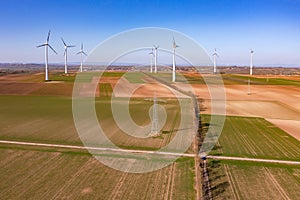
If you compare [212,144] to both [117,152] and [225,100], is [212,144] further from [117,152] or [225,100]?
[225,100]

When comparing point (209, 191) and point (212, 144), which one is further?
point (212, 144)

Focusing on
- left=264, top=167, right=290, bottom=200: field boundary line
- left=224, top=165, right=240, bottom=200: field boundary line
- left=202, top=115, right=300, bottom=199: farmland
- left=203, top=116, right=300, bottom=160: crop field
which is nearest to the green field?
left=202, top=115, right=300, bottom=199: farmland

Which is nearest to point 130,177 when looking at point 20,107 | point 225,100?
point 20,107

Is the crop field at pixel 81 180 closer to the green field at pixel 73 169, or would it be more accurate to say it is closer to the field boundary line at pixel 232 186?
the green field at pixel 73 169

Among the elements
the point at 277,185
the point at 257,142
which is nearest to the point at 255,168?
the point at 277,185

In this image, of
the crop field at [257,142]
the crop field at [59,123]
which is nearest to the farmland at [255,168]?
the crop field at [257,142]

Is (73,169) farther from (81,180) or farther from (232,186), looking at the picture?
(232,186)
